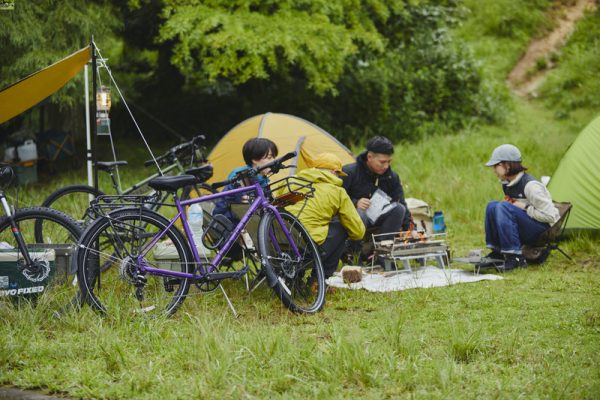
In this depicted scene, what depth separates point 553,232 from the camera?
22.2 ft

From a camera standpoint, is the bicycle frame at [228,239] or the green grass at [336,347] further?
the bicycle frame at [228,239]

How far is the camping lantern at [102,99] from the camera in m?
6.87

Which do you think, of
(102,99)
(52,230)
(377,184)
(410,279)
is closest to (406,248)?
(410,279)

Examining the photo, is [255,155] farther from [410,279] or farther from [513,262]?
[513,262]

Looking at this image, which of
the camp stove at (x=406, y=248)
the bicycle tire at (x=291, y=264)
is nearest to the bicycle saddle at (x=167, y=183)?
the bicycle tire at (x=291, y=264)

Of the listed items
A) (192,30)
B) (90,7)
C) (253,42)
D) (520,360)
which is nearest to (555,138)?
(253,42)

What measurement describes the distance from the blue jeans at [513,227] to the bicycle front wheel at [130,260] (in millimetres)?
3018

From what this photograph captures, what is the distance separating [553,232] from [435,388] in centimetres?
350

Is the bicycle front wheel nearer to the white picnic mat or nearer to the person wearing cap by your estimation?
the white picnic mat

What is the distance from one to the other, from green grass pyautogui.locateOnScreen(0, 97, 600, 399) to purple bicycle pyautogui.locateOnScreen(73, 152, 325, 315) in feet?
0.55

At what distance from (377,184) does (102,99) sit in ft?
8.30

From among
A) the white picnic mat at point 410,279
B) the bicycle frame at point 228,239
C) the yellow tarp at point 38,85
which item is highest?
the yellow tarp at point 38,85

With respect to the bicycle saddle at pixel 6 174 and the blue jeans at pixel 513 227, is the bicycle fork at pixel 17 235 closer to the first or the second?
the bicycle saddle at pixel 6 174

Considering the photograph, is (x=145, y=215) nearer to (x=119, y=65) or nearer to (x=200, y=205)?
(x=200, y=205)
